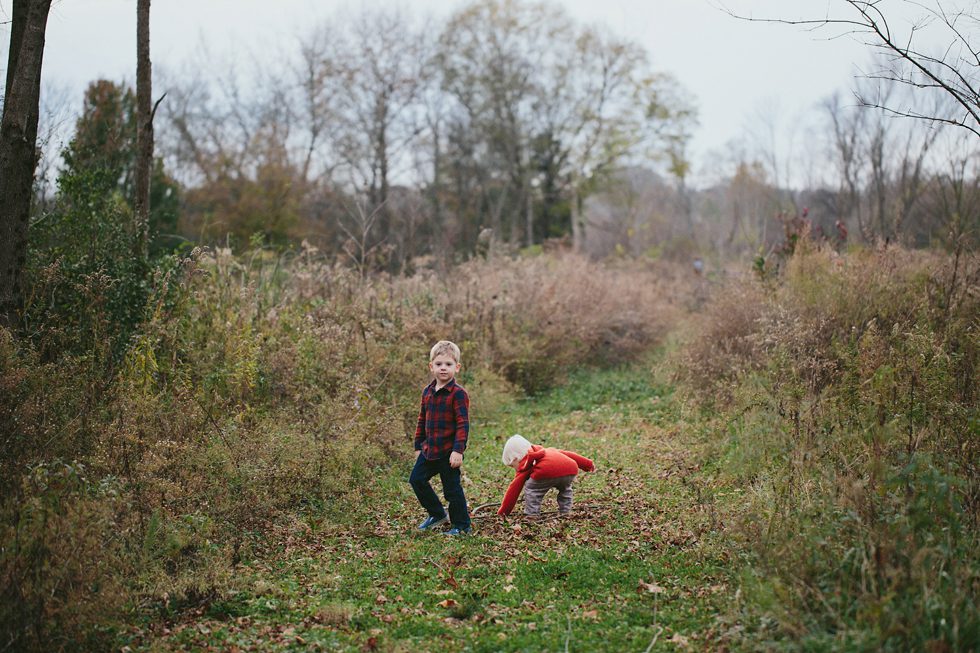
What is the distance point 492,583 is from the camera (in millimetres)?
5203

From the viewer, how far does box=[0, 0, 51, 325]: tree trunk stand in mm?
6047

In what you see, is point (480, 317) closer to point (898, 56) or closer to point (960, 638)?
A: point (898, 56)

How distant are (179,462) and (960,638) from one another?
5.37 m

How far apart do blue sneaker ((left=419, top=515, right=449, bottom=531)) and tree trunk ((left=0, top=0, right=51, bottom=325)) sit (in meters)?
3.75

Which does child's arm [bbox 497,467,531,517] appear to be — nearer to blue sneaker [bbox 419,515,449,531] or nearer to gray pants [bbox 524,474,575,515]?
gray pants [bbox 524,474,575,515]

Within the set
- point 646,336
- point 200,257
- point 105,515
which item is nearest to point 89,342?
point 200,257

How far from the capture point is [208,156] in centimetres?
3134

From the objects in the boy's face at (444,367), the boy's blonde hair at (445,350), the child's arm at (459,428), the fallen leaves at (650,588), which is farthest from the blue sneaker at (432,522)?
the fallen leaves at (650,588)

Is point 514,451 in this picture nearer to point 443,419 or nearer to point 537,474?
point 537,474

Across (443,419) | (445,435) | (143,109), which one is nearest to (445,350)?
(443,419)

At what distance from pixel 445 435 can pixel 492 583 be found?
1453 millimetres

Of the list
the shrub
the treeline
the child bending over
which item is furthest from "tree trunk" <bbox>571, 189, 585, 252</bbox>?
the child bending over

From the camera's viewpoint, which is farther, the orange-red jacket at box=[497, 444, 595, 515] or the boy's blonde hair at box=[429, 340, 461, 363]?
the orange-red jacket at box=[497, 444, 595, 515]

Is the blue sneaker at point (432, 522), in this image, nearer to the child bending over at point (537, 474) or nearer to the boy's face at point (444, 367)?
the child bending over at point (537, 474)
